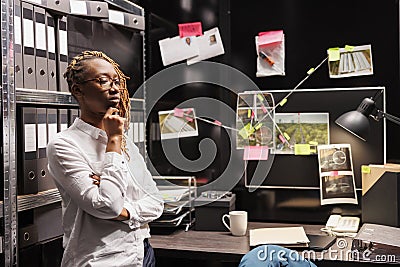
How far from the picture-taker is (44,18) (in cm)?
181

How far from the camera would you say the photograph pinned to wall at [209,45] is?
264cm

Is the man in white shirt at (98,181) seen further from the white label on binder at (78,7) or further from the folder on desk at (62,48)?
the white label on binder at (78,7)

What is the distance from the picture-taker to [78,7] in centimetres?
204

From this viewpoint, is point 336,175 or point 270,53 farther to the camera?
point 270,53

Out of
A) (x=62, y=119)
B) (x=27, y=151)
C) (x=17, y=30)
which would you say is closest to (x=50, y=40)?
(x=17, y=30)

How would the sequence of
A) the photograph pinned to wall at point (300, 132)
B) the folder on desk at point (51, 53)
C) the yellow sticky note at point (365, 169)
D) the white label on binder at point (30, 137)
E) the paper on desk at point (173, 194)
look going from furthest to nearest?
the photograph pinned to wall at point (300, 132)
the paper on desk at point (173, 194)
the yellow sticky note at point (365, 169)
the folder on desk at point (51, 53)
the white label on binder at point (30, 137)

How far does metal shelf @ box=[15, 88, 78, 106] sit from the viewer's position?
5.46ft

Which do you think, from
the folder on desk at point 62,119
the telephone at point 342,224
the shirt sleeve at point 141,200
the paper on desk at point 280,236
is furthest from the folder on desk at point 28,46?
the telephone at point 342,224

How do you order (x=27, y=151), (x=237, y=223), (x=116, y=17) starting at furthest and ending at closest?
(x=116, y=17)
(x=237, y=223)
(x=27, y=151)

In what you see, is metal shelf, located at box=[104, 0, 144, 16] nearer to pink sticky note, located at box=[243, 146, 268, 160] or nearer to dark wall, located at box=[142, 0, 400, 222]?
dark wall, located at box=[142, 0, 400, 222]

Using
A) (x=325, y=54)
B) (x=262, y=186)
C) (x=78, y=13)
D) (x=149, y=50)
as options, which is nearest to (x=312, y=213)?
(x=262, y=186)

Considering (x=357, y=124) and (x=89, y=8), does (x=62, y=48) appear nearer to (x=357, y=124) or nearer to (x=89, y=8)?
(x=89, y=8)

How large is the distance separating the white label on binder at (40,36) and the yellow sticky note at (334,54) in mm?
1386

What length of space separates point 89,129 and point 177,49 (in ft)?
3.85
